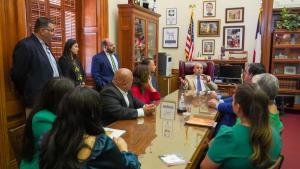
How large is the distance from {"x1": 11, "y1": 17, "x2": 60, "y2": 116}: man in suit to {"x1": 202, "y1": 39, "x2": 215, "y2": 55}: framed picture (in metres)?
4.32

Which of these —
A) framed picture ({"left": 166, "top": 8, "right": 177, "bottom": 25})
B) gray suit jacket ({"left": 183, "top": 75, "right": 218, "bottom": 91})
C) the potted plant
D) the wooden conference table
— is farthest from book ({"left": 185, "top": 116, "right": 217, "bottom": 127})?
framed picture ({"left": 166, "top": 8, "right": 177, "bottom": 25})

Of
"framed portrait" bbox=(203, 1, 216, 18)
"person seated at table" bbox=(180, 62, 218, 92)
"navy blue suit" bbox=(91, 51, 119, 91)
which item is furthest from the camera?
"framed portrait" bbox=(203, 1, 216, 18)

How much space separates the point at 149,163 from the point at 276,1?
5.59m

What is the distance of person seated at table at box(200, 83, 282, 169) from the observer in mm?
1294

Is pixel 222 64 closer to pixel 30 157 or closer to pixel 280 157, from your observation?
pixel 280 157

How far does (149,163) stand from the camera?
139cm

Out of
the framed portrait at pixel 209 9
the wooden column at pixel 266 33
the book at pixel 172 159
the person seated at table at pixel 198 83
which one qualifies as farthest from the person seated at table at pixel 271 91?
the framed portrait at pixel 209 9

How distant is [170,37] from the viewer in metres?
6.47

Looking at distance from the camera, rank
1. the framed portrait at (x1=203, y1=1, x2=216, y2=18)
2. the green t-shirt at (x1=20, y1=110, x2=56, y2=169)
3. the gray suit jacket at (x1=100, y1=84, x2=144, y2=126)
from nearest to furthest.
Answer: the green t-shirt at (x1=20, y1=110, x2=56, y2=169), the gray suit jacket at (x1=100, y1=84, x2=144, y2=126), the framed portrait at (x1=203, y1=1, x2=216, y2=18)

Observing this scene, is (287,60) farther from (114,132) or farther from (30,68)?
(30,68)

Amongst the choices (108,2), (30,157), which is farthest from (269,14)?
(30,157)

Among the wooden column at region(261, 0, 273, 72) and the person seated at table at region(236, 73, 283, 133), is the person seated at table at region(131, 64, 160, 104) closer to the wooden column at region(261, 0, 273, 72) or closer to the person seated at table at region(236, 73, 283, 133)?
the person seated at table at region(236, 73, 283, 133)

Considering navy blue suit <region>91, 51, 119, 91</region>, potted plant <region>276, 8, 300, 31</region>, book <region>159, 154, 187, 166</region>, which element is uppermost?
potted plant <region>276, 8, 300, 31</region>

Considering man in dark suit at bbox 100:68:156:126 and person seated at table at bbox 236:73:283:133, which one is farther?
man in dark suit at bbox 100:68:156:126
